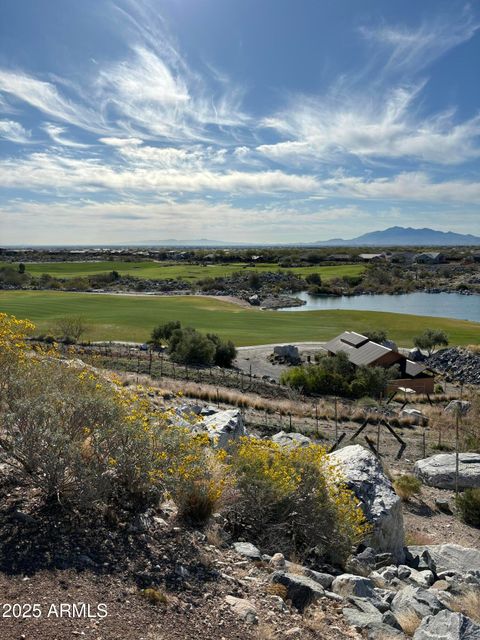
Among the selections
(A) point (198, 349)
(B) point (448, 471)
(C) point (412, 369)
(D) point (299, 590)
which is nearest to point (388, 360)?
(C) point (412, 369)

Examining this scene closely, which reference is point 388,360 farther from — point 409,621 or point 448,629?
point 448,629

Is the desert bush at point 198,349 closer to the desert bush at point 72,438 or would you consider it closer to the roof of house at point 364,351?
the roof of house at point 364,351

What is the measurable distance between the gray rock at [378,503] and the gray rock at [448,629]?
12.2 ft

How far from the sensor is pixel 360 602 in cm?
679

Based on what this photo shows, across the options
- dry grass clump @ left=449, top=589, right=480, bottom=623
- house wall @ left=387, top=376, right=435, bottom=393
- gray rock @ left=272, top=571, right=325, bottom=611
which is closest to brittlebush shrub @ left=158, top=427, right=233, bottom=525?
gray rock @ left=272, top=571, right=325, bottom=611

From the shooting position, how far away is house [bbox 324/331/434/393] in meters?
38.5

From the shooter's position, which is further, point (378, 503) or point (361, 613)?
point (378, 503)

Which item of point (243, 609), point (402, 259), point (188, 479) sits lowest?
point (243, 609)

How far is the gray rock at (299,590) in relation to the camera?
6.50m

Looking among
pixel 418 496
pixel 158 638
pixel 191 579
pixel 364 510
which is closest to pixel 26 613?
Result: pixel 158 638

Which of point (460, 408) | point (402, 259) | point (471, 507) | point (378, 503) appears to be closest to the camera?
point (378, 503)

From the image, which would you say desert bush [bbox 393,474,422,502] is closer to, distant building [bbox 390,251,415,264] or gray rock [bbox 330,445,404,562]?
gray rock [bbox 330,445,404,562]

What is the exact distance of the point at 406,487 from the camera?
14.7 meters

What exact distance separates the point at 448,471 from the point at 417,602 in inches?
414
